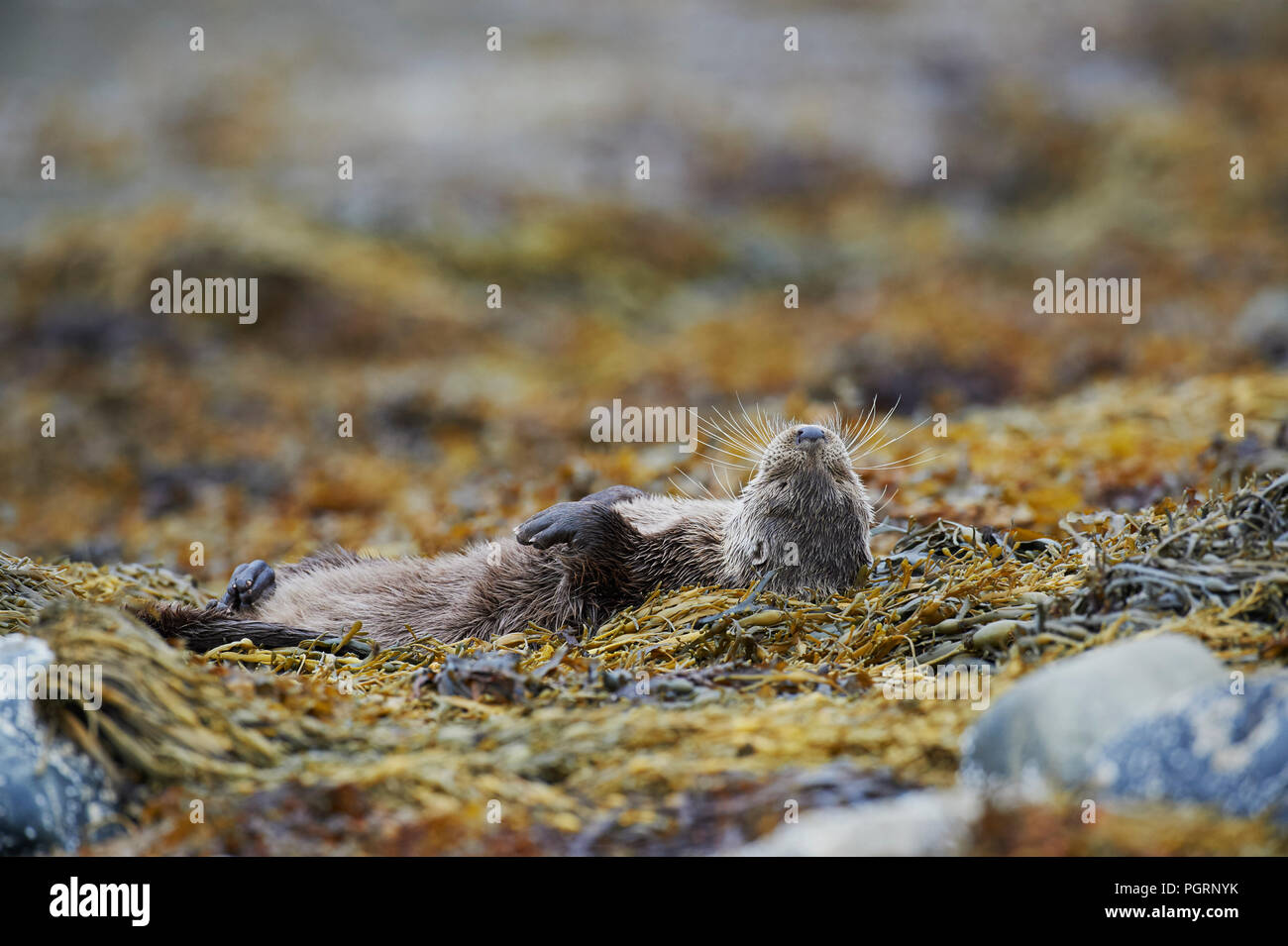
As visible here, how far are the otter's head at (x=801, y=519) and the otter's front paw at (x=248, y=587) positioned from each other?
228cm

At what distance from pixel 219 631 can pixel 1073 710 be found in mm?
3382

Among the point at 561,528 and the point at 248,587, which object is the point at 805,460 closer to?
the point at 561,528

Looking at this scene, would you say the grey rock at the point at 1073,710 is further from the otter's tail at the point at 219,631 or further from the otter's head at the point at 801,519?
the otter's tail at the point at 219,631

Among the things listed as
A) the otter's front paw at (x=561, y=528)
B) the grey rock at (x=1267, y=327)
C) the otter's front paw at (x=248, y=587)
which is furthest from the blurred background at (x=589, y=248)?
the otter's front paw at (x=561, y=528)

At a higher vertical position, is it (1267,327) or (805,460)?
(1267,327)

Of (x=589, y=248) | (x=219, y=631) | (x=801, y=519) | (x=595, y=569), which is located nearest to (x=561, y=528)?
(x=595, y=569)

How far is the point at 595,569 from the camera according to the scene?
16.2 feet

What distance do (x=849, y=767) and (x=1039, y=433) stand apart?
6.06m

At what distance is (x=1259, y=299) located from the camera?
43.9ft

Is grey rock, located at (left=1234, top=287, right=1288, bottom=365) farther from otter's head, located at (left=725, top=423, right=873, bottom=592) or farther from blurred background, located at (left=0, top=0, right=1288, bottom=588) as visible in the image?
otter's head, located at (left=725, top=423, right=873, bottom=592)

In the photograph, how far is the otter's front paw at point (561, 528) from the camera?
488cm

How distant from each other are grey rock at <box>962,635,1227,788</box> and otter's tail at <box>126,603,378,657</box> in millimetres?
2698

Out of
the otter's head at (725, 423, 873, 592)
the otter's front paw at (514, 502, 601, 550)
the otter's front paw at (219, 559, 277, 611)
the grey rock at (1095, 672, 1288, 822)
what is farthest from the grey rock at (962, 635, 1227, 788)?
the otter's front paw at (219, 559, 277, 611)

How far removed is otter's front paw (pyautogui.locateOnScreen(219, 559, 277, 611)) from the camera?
5.45m
